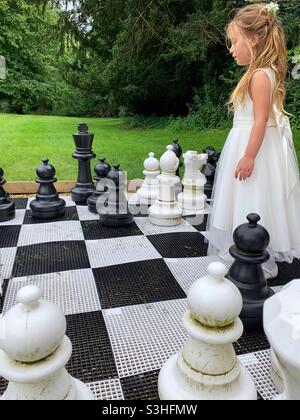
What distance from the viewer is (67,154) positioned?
404 centimetres

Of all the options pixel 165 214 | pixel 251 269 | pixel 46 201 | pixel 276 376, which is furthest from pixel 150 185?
pixel 276 376

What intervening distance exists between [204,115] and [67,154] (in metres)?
3.52

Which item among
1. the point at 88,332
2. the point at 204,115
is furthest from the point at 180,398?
the point at 204,115

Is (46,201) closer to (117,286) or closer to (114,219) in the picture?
(114,219)

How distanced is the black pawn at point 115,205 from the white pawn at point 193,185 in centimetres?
47

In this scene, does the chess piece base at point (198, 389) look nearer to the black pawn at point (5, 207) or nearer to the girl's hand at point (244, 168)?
the girl's hand at point (244, 168)

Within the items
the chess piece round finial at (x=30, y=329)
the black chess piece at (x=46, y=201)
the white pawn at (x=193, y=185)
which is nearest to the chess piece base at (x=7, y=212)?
the black chess piece at (x=46, y=201)

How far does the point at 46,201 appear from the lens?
6.61ft

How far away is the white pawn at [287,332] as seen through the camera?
1.82 feet

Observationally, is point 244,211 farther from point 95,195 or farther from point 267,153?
point 95,195

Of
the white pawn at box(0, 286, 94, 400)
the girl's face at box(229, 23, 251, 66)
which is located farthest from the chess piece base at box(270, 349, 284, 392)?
the girl's face at box(229, 23, 251, 66)

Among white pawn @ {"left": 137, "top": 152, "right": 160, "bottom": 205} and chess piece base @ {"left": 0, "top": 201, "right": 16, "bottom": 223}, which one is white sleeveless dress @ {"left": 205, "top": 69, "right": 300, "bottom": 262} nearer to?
white pawn @ {"left": 137, "top": 152, "right": 160, "bottom": 205}

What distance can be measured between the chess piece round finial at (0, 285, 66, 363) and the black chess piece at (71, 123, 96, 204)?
171cm
